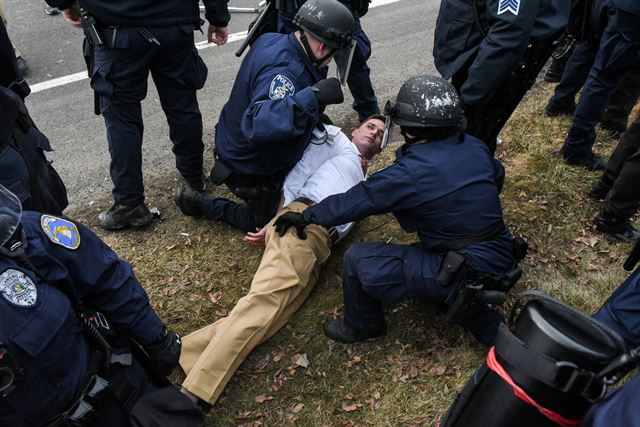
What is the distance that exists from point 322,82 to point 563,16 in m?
1.74

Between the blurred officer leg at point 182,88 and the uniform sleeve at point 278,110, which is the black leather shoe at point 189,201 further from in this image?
the uniform sleeve at point 278,110

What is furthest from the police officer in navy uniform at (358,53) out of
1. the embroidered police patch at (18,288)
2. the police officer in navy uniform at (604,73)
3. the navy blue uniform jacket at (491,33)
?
the embroidered police patch at (18,288)

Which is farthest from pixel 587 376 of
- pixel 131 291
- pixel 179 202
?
pixel 179 202

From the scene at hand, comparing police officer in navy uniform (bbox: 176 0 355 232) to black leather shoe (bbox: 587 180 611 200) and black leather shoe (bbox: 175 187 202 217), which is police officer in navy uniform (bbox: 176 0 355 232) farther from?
black leather shoe (bbox: 587 180 611 200)

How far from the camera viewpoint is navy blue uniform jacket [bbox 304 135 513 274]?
9.41ft

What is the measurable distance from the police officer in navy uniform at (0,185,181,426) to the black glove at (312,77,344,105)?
1535mm

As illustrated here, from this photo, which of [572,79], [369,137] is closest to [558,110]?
[572,79]

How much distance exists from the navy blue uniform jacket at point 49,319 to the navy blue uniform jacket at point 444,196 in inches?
52.7

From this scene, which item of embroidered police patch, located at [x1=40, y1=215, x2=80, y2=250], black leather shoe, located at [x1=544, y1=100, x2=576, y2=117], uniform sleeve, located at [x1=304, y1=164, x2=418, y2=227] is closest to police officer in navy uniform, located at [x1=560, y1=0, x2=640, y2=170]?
black leather shoe, located at [x1=544, y1=100, x2=576, y2=117]

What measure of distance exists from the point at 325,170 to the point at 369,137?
22.4 inches

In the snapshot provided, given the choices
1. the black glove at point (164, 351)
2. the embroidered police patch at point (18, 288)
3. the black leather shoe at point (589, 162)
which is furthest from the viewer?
the black leather shoe at point (589, 162)

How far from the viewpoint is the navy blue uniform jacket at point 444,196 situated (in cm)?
287

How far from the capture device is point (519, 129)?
516 centimetres

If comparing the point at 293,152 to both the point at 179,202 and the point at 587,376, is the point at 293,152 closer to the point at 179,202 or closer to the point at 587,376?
the point at 179,202
